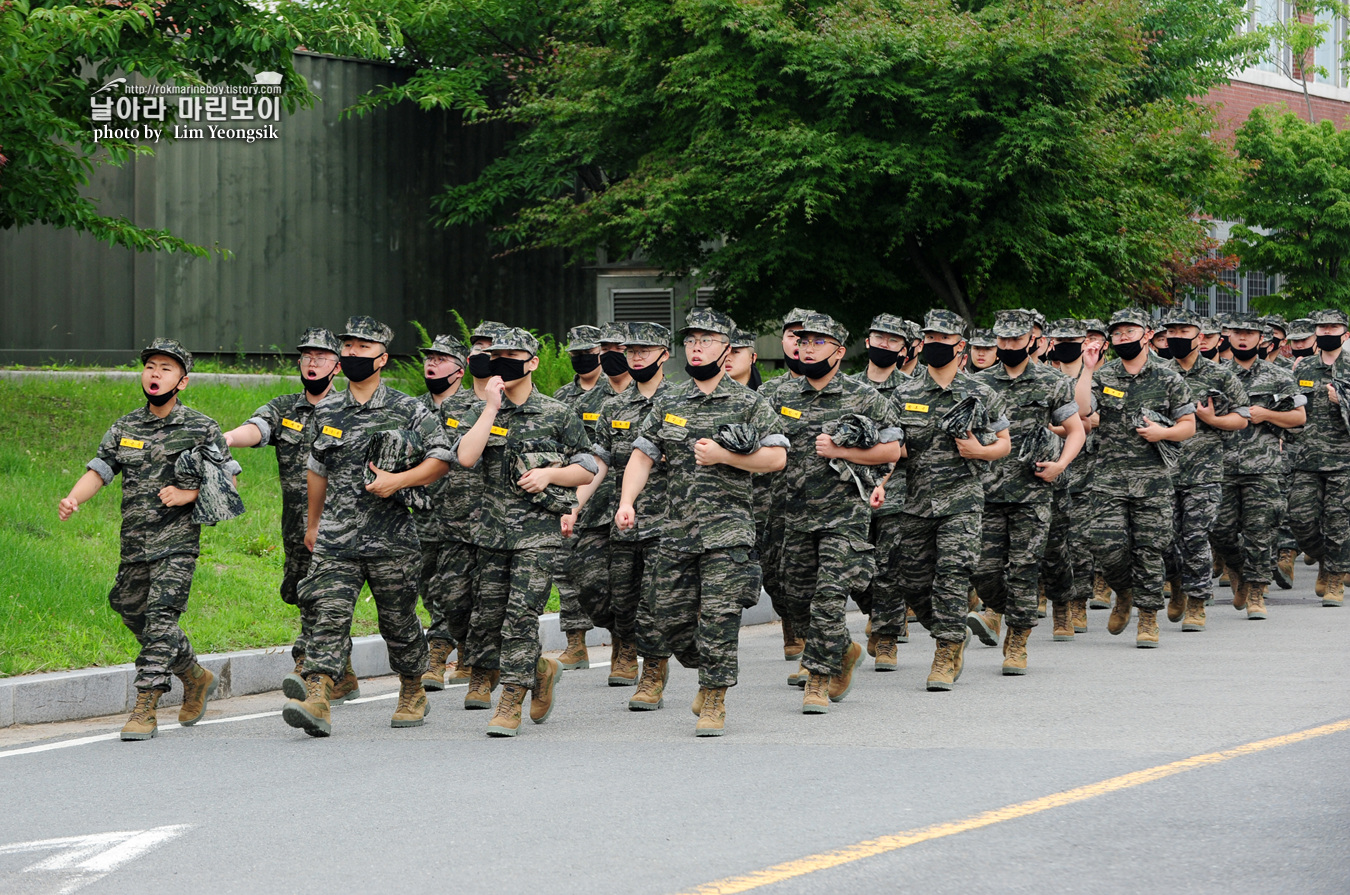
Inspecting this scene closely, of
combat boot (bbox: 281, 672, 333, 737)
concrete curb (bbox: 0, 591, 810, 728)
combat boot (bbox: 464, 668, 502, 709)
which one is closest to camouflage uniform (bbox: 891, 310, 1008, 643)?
combat boot (bbox: 464, 668, 502, 709)

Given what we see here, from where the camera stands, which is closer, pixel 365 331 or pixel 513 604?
pixel 513 604

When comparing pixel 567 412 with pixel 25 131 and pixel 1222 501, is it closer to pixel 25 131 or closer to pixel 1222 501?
pixel 1222 501

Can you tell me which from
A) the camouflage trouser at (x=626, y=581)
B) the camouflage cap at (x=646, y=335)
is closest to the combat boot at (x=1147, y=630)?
the camouflage trouser at (x=626, y=581)

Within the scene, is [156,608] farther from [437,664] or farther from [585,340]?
[585,340]

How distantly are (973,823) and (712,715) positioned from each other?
2.36 m

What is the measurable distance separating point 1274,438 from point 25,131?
11.7 meters

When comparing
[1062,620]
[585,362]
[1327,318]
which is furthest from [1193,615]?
[585,362]

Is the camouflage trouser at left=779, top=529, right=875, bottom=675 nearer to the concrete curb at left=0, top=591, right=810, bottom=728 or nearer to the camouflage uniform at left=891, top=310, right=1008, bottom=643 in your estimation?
the camouflage uniform at left=891, top=310, right=1008, bottom=643

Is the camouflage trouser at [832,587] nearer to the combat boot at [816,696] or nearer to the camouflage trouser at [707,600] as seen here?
the combat boot at [816,696]

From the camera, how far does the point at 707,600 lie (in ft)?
27.1

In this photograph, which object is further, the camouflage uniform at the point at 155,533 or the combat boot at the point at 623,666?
the combat boot at the point at 623,666

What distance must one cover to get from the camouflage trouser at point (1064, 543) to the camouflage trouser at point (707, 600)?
13.5ft

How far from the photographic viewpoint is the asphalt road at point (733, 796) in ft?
18.4

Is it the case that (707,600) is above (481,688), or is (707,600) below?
above
